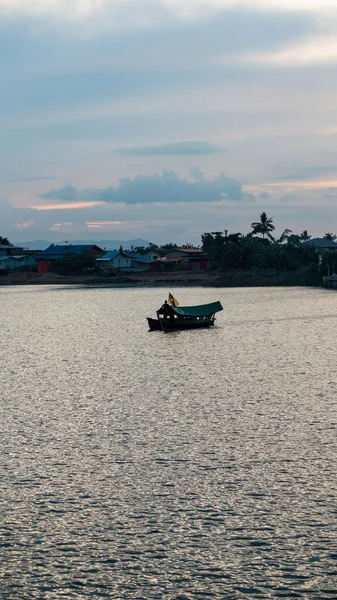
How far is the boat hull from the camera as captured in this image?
217 ft

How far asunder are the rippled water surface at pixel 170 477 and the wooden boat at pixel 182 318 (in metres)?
16.6

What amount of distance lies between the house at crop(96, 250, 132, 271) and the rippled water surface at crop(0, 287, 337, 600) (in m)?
118

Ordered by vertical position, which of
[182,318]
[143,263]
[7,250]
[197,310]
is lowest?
[182,318]

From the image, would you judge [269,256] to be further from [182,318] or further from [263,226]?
[182,318]

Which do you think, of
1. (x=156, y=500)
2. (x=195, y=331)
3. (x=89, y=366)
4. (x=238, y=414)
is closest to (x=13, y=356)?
(x=89, y=366)

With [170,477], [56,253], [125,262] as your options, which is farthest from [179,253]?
[170,477]

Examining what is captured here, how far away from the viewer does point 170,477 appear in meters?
21.1

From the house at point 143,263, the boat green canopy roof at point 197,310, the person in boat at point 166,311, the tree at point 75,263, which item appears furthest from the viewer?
the tree at point 75,263

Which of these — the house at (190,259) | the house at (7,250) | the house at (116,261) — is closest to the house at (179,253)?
the house at (190,259)

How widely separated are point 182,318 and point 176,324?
791 mm

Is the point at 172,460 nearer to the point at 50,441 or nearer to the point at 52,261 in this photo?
the point at 50,441

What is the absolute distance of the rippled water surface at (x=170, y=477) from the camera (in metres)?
14.9

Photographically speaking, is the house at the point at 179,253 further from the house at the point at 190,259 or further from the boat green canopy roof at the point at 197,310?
the boat green canopy roof at the point at 197,310

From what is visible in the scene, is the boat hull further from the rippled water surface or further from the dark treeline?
the dark treeline
